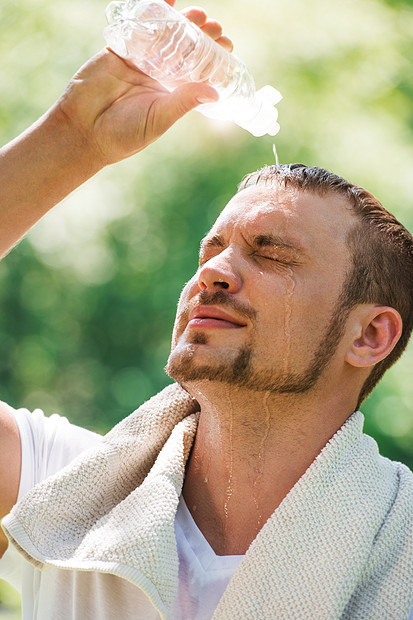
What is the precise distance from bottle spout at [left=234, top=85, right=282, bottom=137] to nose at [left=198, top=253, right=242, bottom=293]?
0.28 metres

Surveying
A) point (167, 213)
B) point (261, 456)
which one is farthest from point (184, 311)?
point (167, 213)

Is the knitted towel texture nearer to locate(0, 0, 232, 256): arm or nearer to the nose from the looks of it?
the nose

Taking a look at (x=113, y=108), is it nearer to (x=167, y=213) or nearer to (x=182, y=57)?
(x=182, y=57)

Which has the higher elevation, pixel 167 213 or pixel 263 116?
pixel 263 116

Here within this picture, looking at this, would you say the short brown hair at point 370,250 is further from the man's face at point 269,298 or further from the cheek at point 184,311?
the cheek at point 184,311

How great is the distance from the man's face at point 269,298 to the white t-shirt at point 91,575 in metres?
0.33

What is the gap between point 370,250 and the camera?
1.60 m

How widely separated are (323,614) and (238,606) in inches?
5.7

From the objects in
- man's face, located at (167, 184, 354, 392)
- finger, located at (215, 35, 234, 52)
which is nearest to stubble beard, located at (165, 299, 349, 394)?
man's face, located at (167, 184, 354, 392)

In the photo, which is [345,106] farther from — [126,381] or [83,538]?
[83,538]

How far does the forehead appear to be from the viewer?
1.55m

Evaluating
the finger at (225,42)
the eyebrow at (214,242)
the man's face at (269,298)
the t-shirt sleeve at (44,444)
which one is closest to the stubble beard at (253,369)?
the man's face at (269,298)

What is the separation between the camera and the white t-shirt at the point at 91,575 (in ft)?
4.53

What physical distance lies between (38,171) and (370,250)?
2.32ft
